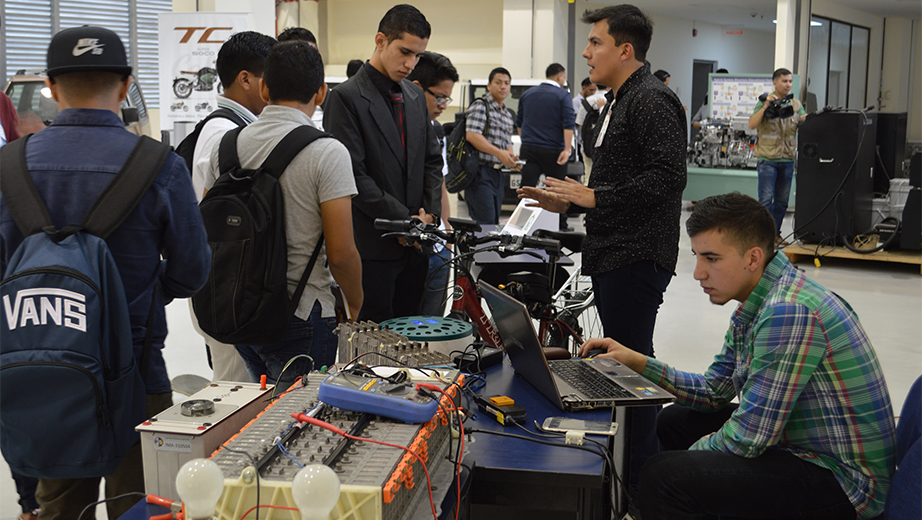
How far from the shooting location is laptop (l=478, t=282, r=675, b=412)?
172 centimetres

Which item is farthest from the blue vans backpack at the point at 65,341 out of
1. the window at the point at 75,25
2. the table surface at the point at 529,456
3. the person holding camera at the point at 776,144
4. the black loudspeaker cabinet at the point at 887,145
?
the window at the point at 75,25

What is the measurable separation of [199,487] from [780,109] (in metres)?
7.57

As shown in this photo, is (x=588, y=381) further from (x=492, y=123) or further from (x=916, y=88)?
(x=916, y=88)

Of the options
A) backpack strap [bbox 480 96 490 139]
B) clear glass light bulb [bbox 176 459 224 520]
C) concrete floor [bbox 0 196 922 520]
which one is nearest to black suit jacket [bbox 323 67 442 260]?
concrete floor [bbox 0 196 922 520]

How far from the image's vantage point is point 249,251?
78.7 inches

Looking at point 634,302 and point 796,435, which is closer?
point 796,435

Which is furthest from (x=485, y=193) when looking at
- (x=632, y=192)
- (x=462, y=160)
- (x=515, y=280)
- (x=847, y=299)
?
(x=632, y=192)

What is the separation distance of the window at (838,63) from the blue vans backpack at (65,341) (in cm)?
1381

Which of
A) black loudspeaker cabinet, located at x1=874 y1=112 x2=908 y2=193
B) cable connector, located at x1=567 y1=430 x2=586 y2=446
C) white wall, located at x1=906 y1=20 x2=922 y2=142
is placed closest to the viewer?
cable connector, located at x1=567 y1=430 x2=586 y2=446

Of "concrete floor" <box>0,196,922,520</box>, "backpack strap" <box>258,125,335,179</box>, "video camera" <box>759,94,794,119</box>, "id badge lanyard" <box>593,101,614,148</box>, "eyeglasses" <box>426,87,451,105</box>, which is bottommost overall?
"concrete floor" <box>0,196,922,520</box>

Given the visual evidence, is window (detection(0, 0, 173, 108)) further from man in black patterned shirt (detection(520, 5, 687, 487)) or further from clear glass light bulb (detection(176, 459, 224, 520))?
clear glass light bulb (detection(176, 459, 224, 520))

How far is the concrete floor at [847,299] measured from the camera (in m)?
4.25

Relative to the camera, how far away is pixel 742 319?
1.93m

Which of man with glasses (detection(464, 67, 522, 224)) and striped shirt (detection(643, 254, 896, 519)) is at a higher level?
man with glasses (detection(464, 67, 522, 224))
